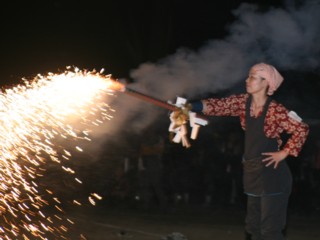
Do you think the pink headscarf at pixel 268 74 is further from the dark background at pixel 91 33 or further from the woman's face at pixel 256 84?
the dark background at pixel 91 33

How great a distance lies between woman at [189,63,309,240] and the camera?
20.5 feet

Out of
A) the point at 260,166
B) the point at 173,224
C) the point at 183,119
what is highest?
the point at 173,224

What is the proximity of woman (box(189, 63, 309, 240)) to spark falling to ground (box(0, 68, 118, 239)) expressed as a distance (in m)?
1.41

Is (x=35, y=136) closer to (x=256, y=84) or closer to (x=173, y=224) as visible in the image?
(x=173, y=224)

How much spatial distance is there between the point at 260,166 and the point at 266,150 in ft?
0.48

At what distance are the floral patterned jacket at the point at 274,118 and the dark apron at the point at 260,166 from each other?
6 centimetres

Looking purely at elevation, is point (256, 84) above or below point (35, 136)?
below

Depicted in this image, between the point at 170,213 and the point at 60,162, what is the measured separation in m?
2.18

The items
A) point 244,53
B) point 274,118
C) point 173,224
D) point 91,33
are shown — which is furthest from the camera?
point 91,33

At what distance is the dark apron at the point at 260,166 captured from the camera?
6.31m

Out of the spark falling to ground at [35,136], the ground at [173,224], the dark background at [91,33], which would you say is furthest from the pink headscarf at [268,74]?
the dark background at [91,33]

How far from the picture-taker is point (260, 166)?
6.34 metres

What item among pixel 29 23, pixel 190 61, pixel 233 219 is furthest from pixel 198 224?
pixel 29 23

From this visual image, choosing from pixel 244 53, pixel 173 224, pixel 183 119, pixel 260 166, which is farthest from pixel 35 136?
pixel 260 166
